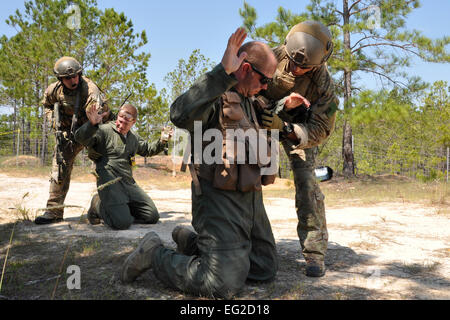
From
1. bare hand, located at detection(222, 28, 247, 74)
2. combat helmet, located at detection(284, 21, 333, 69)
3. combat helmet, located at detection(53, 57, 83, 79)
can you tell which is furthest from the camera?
combat helmet, located at detection(53, 57, 83, 79)

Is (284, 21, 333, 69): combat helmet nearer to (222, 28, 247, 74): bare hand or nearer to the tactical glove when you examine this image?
the tactical glove

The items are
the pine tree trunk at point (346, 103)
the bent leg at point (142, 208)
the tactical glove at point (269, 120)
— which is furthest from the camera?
the pine tree trunk at point (346, 103)

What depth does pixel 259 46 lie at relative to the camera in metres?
2.49

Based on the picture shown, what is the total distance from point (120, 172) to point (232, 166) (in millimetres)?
2982

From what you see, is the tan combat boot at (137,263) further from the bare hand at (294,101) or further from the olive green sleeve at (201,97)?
the bare hand at (294,101)

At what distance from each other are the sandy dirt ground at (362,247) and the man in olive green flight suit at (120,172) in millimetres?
191

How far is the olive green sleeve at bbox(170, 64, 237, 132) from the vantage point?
7.14 feet

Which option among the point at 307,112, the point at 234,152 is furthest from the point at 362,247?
the point at 234,152

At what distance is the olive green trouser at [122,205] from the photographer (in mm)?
4734

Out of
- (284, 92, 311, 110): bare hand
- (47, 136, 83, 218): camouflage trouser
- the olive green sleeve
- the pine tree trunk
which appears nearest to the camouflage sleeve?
(47, 136, 83, 218): camouflage trouser

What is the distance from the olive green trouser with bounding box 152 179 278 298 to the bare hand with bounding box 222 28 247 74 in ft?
2.68

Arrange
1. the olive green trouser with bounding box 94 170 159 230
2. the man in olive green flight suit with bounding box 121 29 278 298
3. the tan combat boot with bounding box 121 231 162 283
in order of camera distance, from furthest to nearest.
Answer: the olive green trouser with bounding box 94 170 159 230, the tan combat boot with bounding box 121 231 162 283, the man in olive green flight suit with bounding box 121 29 278 298

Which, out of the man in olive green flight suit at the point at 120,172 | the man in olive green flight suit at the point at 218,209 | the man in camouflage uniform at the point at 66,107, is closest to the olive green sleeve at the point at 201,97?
the man in olive green flight suit at the point at 218,209
